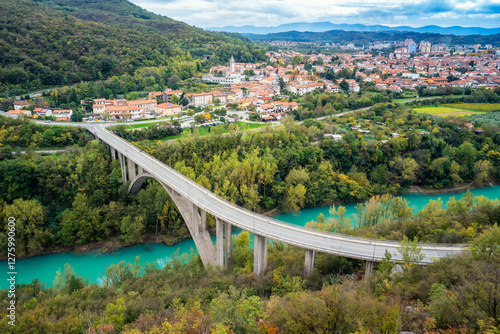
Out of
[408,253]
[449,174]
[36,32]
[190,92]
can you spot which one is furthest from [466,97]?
[36,32]

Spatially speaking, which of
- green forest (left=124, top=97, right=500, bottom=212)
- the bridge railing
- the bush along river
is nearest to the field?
green forest (left=124, top=97, right=500, bottom=212)

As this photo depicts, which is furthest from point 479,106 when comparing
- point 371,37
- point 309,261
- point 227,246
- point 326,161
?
point 371,37

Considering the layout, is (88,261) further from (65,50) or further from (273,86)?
(273,86)

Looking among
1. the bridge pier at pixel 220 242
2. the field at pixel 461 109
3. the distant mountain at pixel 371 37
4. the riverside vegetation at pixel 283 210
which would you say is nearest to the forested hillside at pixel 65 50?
the riverside vegetation at pixel 283 210

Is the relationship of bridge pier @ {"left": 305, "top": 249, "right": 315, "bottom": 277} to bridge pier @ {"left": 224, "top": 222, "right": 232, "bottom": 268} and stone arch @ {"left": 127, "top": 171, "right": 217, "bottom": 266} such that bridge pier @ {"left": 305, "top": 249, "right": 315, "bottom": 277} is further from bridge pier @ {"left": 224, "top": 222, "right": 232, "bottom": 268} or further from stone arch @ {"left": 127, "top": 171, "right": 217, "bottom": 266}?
stone arch @ {"left": 127, "top": 171, "right": 217, "bottom": 266}

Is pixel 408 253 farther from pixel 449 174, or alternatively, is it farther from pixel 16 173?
pixel 16 173

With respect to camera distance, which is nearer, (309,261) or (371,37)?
(309,261)
